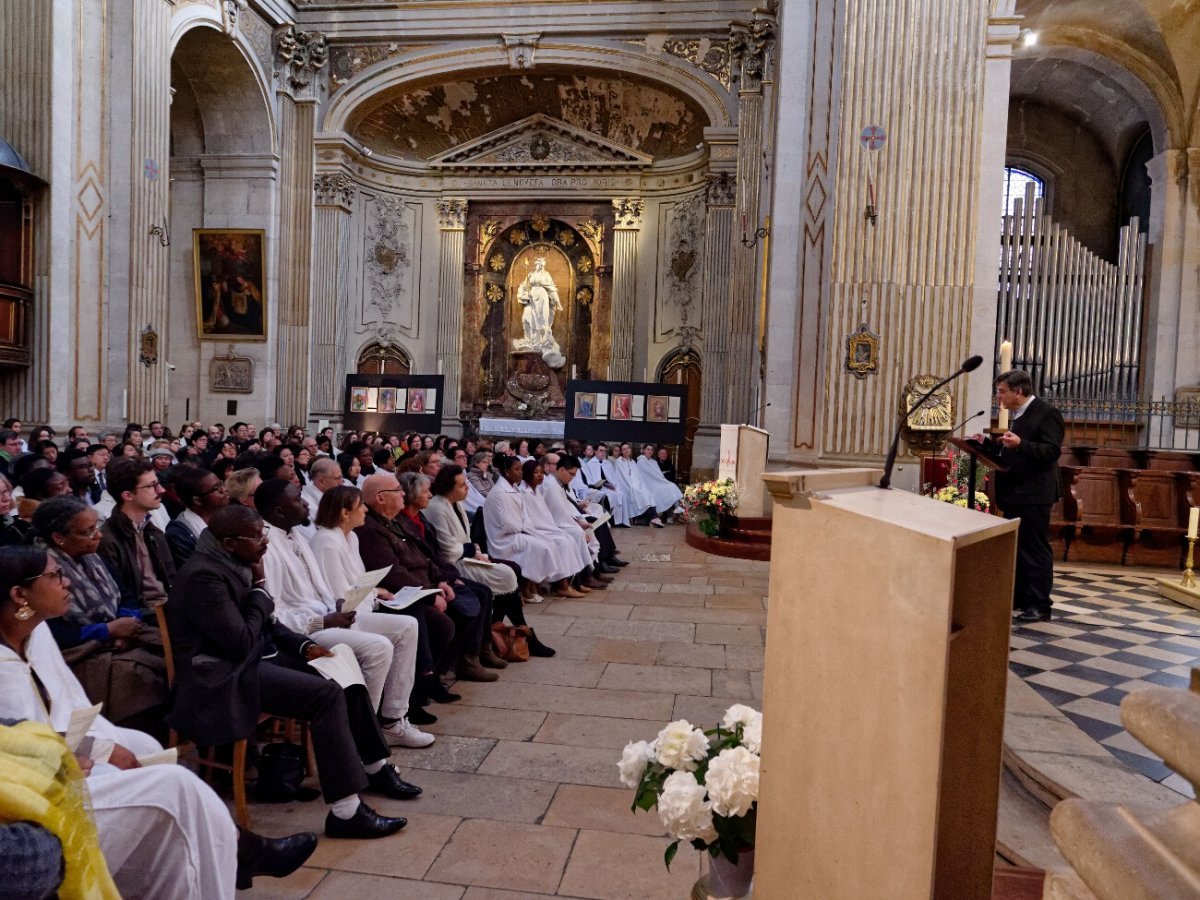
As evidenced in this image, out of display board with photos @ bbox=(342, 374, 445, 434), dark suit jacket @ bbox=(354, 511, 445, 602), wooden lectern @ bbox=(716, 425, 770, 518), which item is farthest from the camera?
display board with photos @ bbox=(342, 374, 445, 434)

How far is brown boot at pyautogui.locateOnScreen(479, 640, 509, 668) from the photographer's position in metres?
5.24

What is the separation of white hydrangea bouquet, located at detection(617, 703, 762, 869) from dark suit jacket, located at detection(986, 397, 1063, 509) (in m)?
4.18

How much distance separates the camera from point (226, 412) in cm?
1659

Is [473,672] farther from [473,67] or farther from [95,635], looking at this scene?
[473,67]

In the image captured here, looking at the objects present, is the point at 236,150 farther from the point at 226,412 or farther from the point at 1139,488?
the point at 1139,488

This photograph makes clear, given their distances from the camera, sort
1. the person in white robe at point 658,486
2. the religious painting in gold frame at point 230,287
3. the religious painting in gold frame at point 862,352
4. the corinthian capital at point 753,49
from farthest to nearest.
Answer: the religious painting in gold frame at point 230,287 → the corinthian capital at point 753,49 → the person in white robe at point 658,486 → the religious painting in gold frame at point 862,352

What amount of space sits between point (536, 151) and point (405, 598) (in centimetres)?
1729

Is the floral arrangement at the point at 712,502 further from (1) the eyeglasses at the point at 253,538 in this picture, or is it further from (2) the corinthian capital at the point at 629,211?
(2) the corinthian capital at the point at 629,211

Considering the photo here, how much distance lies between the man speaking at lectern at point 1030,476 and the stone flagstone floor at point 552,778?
1.88 m

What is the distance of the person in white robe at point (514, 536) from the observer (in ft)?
22.7

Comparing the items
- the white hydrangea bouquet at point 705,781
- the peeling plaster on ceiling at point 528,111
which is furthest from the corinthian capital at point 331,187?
the white hydrangea bouquet at point 705,781

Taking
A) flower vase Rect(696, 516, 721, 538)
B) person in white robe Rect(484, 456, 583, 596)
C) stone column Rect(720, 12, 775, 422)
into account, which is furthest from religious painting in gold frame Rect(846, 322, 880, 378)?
stone column Rect(720, 12, 775, 422)

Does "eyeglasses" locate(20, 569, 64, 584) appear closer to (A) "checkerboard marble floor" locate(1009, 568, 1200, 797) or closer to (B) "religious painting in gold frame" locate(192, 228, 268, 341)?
(A) "checkerboard marble floor" locate(1009, 568, 1200, 797)

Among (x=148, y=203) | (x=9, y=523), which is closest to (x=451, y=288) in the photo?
(x=148, y=203)
